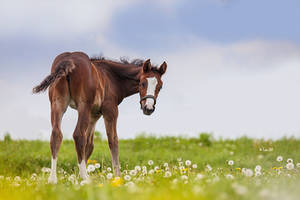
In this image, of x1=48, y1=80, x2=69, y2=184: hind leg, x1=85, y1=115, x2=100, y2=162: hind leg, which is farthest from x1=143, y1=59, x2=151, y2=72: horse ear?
x1=48, y1=80, x2=69, y2=184: hind leg

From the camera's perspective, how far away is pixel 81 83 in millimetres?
7668

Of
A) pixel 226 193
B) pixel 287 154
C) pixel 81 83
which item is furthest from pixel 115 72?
pixel 287 154

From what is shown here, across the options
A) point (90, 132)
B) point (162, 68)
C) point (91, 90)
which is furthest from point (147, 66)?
point (90, 132)

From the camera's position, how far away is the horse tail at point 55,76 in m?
7.50

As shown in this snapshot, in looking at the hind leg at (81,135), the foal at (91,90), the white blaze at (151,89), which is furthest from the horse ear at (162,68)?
the hind leg at (81,135)

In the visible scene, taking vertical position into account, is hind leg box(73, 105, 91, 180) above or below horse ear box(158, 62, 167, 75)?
below

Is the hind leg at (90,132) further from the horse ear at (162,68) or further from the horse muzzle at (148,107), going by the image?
the horse ear at (162,68)

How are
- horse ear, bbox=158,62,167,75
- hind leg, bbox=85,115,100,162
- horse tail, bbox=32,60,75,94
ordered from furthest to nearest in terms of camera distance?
horse ear, bbox=158,62,167,75 → hind leg, bbox=85,115,100,162 → horse tail, bbox=32,60,75,94

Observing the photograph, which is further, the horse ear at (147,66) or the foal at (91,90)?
the horse ear at (147,66)

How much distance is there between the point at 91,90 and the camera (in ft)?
25.5

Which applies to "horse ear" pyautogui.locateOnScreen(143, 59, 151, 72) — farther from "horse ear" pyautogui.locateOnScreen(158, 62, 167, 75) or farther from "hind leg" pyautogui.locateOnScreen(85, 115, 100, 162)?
"hind leg" pyautogui.locateOnScreen(85, 115, 100, 162)

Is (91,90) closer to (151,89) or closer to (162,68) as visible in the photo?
(151,89)

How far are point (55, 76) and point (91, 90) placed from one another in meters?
0.77

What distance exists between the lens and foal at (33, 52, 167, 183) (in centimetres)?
755
